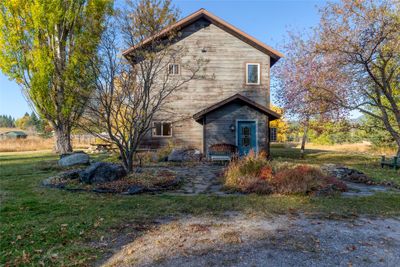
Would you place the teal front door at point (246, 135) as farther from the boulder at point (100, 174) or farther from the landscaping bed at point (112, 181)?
the boulder at point (100, 174)

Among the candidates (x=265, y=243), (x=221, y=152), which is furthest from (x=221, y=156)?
(x=265, y=243)

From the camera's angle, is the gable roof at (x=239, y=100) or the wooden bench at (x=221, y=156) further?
the gable roof at (x=239, y=100)

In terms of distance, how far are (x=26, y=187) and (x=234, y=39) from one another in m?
14.4

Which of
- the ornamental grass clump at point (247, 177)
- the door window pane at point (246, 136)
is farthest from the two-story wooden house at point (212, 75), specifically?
the ornamental grass clump at point (247, 177)

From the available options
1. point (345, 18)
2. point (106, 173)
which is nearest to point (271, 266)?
point (106, 173)

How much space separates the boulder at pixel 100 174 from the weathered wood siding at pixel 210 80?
8.94 metres

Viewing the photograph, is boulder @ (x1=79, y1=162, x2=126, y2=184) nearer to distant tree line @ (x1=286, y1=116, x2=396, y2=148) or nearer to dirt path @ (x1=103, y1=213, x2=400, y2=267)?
dirt path @ (x1=103, y1=213, x2=400, y2=267)

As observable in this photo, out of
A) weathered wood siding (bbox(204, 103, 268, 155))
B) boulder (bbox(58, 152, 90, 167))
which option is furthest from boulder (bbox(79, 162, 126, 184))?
weathered wood siding (bbox(204, 103, 268, 155))

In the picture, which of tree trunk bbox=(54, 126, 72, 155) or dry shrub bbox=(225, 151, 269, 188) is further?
tree trunk bbox=(54, 126, 72, 155)

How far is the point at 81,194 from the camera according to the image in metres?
7.09

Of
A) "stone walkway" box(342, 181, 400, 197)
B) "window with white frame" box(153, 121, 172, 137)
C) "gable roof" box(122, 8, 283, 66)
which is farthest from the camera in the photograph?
"window with white frame" box(153, 121, 172, 137)

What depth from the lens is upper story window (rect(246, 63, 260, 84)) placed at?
1758 cm

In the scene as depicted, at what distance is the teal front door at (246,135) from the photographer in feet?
53.9

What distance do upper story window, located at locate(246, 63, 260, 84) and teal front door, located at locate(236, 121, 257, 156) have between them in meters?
3.07
